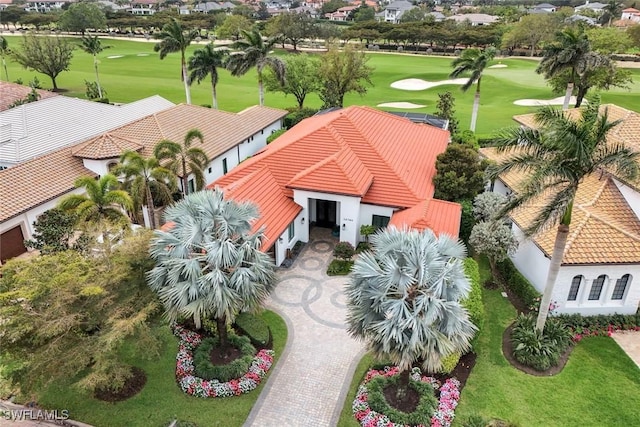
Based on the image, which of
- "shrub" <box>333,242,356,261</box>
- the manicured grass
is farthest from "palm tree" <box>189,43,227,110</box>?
the manicured grass

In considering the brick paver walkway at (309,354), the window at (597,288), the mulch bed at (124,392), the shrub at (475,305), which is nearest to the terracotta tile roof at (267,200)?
the brick paver walkway at (309,354)

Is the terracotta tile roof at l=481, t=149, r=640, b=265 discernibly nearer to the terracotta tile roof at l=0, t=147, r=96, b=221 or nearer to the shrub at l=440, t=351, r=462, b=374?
the shrub at l=440, t=351, r=462, b=374

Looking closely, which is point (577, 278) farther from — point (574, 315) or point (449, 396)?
point (449, 396)

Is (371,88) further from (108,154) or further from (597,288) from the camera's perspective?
(597,288)

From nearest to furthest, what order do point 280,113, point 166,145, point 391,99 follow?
point 166,145, point 280,113, point 391,99

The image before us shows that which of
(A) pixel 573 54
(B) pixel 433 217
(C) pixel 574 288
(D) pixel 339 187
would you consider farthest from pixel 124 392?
(A) pixel 573 54

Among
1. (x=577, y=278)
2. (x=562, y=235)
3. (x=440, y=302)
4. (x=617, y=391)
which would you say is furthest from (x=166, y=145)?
(x=617, y=391)
